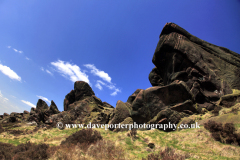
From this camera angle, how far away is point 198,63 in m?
22.1

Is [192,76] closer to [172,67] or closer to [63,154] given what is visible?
[172,67]

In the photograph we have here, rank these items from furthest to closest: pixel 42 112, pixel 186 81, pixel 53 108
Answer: pixel 53 108 < pixel 42 112 < pixel 186 81

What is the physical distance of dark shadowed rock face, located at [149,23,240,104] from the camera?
66.7ft

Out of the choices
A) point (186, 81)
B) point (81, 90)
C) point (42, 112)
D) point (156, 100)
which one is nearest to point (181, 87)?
point (156, 100)

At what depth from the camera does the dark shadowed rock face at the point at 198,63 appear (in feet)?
66.7

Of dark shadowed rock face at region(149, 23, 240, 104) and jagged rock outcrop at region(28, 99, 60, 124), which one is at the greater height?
dark shadowed rock face at region(149, 23, 240, 104)

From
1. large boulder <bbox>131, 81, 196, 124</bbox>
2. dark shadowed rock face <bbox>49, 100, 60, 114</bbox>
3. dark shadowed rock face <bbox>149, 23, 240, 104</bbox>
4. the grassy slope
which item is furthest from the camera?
dark shadowed rock face <bbox>49, 100, 60, 114</bbox>

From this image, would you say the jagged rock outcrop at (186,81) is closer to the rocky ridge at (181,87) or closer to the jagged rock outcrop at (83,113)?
the rocky ridge at (181,87)

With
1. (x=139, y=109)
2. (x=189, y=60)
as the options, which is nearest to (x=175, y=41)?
(x=189, y=60)

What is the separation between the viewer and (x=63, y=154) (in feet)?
23.0

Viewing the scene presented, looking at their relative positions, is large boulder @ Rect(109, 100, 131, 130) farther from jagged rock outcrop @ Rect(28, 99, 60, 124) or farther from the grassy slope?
jagged rock outcrop @ Rect(28, 99, 60, 124)

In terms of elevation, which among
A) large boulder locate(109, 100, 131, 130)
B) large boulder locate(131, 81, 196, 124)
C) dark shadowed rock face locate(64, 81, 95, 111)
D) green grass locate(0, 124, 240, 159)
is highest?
dark shadowed rock face locate(64, 81, 95, 111)

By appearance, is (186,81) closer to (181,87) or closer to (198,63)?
(198,63)

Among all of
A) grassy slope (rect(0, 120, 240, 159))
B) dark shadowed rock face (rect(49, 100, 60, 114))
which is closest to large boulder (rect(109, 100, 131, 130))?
grassy slope (rect(0, 120, 240, 159))
